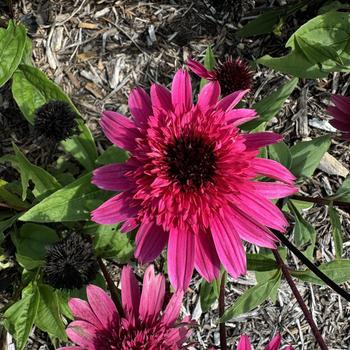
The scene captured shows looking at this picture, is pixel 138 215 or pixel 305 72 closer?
pixel 138 215

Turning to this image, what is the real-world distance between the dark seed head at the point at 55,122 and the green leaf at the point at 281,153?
2.21ft

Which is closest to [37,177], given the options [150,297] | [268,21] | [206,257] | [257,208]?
[150,297]

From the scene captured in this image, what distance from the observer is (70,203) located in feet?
5.48

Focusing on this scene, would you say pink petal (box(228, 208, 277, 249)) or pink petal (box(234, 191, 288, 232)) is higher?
pink petal (box(234, 191, 288, 232))

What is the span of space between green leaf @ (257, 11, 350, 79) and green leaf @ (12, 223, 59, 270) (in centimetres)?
97

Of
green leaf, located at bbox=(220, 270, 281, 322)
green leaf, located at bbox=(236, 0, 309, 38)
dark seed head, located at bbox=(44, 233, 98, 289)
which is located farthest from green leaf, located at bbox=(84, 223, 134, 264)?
green leaf, located at bbox=(236, 0, 309, 38)

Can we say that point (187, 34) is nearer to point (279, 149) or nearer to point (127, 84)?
point (127, 84)

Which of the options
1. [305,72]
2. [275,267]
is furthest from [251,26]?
[275,267]

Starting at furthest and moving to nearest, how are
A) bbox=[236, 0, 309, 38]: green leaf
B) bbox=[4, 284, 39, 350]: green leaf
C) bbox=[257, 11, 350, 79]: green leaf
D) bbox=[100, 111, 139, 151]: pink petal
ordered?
bbox=[236, 0, 309, 38]: green leaf < bbox=[257, 11, 350, 79]: green leaf < bbox=[4, 284, 39, 350]: green leaf < bbox=[100, 111, 139, 151]: pink petal

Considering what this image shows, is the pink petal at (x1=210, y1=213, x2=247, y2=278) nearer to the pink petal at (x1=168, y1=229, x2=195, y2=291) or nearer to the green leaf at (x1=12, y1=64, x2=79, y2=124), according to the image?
the pink petal at (x1=168, y1=229, x2=195, y2=291)

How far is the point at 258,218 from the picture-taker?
1441 mm

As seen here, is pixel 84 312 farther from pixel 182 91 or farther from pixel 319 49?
pixel 319 49

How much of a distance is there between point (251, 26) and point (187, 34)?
0.92 feet

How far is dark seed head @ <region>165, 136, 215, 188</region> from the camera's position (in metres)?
1.38
